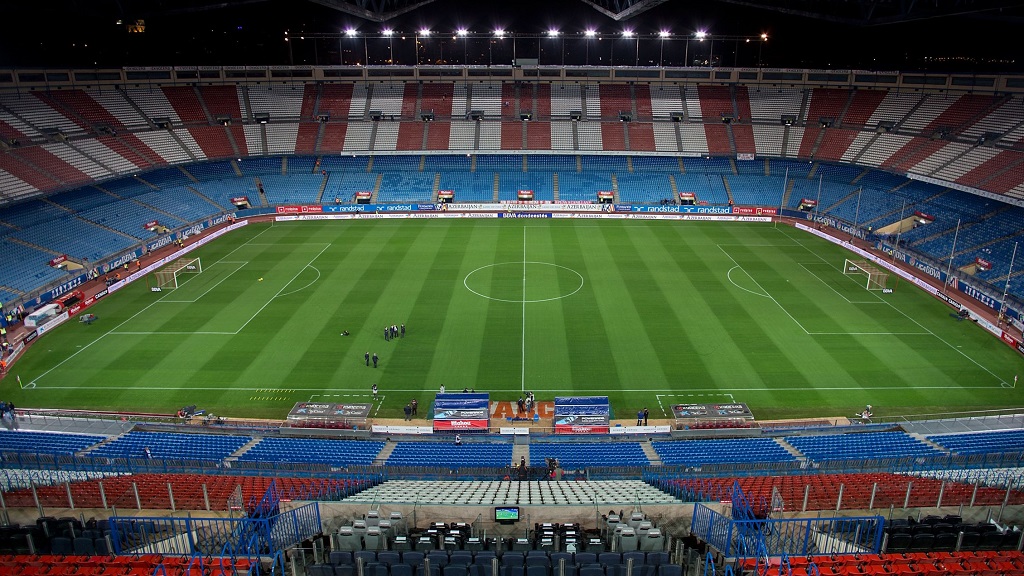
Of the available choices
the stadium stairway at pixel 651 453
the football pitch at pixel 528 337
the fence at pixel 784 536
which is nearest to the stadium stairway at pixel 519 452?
the football pitch at pixel 528 337

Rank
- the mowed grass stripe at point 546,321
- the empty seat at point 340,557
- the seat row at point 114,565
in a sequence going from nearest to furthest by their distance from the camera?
the seat row at point 114,565 < the empty seat at point 340,557 < the mowed grass stripe at point 546,321

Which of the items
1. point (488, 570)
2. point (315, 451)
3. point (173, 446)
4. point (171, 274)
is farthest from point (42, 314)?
point (488, 570)

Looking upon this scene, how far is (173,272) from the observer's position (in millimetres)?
45688

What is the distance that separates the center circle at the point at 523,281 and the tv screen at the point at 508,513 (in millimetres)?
28738

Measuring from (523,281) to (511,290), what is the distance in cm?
198

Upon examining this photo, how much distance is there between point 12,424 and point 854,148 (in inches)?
2840

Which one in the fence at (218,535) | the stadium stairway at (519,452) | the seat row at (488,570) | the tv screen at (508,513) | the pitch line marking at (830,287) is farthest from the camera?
the pitch line marking at (830,287)

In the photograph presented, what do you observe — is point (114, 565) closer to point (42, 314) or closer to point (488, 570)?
point (488, 570)

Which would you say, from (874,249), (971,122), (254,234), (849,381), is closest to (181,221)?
(254,234)

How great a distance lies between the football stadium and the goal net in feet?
3.07

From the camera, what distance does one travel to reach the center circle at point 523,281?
43.3m

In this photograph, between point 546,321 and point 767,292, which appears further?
point 767,292

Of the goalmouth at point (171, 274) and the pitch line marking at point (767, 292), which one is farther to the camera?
the goalmouth at point (171, 274)

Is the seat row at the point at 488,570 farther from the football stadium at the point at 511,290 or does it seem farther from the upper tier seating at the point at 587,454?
the upper tier seating at the point at 587,454
